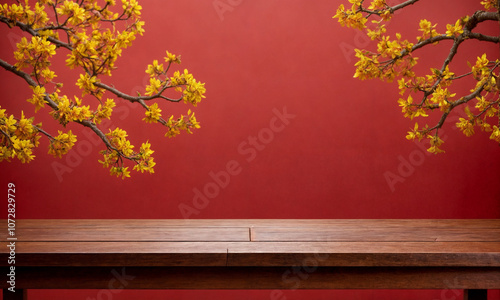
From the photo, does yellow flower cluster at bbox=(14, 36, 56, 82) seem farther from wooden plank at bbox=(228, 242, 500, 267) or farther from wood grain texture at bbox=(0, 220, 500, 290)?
wooden plank at bbox=(228, 242, 500, 267)

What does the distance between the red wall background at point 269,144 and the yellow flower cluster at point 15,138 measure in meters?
1.59

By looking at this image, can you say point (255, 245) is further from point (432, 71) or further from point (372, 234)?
point (432, 71)

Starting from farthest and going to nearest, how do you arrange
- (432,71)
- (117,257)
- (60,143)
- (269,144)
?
(269,144) < (432,71) < (60,143) < (117,257)

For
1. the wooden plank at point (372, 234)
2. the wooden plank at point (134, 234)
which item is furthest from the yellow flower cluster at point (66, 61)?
the wooden plank at point (372, 234)

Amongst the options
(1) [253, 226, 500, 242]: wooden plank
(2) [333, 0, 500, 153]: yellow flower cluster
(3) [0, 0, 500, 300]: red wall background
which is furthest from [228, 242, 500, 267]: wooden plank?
(3) [0, 0, 500, 300]: red wall background

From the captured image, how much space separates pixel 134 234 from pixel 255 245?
39 centimetres

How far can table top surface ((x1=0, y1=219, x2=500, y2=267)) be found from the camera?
120cm

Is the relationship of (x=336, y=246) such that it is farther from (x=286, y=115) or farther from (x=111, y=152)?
(x=286, y=115)

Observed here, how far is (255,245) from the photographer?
129cm

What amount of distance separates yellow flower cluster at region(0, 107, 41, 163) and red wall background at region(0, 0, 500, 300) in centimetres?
159

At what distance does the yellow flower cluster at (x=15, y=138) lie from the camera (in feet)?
4.30

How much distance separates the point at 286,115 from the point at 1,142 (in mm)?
1853

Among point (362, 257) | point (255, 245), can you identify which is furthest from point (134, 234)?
point (362, 257)

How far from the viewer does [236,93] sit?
2.97 m
